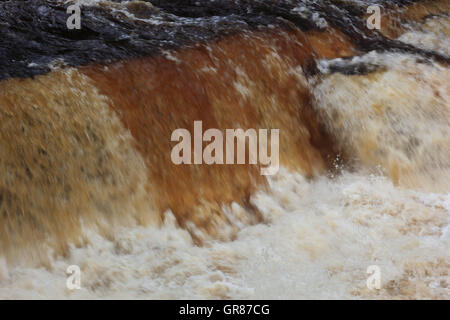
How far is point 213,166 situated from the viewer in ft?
14.6

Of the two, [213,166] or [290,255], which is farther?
[213,166]

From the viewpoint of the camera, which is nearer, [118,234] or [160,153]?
[118,234]

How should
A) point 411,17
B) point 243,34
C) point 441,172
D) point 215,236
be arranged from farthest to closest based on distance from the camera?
point 411,17, point 243,34, point 441,172, point 215,236

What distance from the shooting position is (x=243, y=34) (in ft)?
17.5

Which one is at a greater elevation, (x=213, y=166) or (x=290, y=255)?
(x=213, y=166)

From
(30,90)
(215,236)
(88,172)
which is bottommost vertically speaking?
(215,236)

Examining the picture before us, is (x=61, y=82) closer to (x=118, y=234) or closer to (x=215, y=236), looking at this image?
(x=118, y=234)

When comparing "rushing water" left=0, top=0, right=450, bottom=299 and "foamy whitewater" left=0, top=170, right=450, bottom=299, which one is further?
"rushing water" left=0, top=0, right=450, bottom=299

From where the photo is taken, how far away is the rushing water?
12.2 ft

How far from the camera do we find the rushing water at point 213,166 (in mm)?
3705

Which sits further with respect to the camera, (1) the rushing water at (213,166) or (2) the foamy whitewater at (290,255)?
(1) the rushing water at (213,166)

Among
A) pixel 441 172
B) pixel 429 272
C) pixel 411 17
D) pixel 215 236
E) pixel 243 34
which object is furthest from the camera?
pixel 411 17

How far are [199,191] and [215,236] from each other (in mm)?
348

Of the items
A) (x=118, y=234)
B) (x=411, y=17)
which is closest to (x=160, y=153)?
(x=118, y=234)
